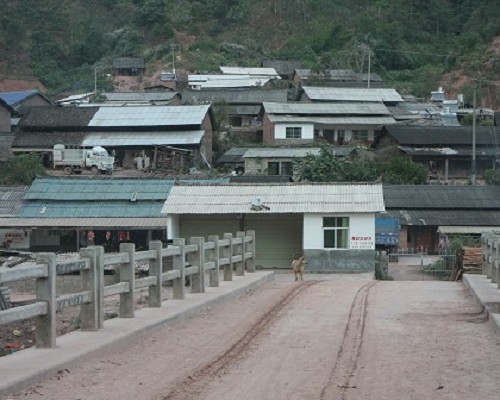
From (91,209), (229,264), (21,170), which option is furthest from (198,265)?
(21,170)

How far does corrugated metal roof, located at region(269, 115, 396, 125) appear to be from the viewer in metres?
68.5

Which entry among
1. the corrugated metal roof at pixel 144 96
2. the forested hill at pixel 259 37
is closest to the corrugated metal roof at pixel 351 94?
the forested hill at pixel 259 37

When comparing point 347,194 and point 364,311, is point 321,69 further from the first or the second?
point 364,311

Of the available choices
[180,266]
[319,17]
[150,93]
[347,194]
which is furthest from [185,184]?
[319,17]

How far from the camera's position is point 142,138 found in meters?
61.7

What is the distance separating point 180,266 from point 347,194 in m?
20.3

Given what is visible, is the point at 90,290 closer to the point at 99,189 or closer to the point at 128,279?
the point at 128,279

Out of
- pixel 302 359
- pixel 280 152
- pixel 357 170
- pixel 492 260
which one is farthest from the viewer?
pixel 280 152

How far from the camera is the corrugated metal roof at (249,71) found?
3487 inches

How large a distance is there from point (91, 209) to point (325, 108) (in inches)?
1204

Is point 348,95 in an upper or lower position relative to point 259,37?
lower

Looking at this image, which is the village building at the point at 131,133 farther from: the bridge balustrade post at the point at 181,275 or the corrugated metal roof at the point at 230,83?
the bridge balustrade post at the point at 181,275

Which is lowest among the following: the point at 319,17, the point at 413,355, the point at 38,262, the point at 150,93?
the point at 413,355

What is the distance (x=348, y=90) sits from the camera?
7769cm
